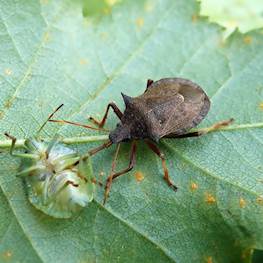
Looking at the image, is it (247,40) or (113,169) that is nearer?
(113,169)

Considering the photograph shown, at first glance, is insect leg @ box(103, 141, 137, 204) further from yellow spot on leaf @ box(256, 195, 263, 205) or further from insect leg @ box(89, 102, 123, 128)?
yellow spot on leaf @ box(256, 195, 263, 205)

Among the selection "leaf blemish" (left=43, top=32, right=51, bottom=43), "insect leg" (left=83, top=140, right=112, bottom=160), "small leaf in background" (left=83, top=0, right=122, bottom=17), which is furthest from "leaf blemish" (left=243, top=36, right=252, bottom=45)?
"leaf blemish" (left=43, top=32, right=51, bottom=43)

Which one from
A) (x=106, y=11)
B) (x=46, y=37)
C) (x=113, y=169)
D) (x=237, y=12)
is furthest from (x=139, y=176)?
(x=237, y=12)

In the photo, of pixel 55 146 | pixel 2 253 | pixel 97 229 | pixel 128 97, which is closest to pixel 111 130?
pixel 128 97

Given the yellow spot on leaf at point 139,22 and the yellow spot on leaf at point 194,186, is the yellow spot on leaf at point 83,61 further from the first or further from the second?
the yellow spot on leaf at point 194,186

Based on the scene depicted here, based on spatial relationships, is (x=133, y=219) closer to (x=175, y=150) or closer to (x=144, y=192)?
(x=144, y=192)

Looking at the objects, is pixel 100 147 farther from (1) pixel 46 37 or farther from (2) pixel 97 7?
(2) pixel 97 7

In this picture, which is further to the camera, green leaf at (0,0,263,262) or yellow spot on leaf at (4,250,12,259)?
green leaf at (0,0,263,262)

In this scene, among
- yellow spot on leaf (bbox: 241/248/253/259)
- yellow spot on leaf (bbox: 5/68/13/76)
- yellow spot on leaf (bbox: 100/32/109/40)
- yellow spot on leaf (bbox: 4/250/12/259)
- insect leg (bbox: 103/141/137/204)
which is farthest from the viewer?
yellow spot on leaf (bbox: 100/32/109/40)
